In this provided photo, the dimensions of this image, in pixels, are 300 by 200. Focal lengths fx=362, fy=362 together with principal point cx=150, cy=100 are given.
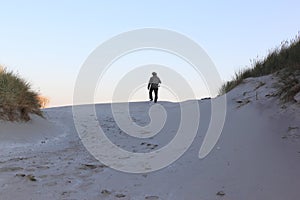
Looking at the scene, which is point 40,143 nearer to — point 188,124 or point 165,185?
point 188,124

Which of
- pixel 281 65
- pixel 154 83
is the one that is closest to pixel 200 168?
pixel 281 65

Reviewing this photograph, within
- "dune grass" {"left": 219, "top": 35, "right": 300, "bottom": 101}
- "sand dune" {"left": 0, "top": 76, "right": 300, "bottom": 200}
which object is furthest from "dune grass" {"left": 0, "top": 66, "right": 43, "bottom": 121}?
"dune grass" {"left": 219, "top": 35, "right": 300, "bottom": 101}

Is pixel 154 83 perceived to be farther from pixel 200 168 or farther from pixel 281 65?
pixel 200 168

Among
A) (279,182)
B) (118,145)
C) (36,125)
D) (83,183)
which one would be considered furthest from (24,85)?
(279,182)

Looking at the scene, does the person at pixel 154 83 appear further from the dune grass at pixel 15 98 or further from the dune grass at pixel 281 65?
the dune grass at pixel 15 98

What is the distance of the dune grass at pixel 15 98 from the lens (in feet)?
30.0

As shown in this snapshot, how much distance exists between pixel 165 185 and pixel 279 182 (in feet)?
4.37

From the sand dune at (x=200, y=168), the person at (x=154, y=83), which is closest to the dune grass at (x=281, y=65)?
the sand dune at (x=200, y=168)

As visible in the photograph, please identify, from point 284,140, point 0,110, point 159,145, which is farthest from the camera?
point 0,110

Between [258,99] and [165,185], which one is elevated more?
[258,99]

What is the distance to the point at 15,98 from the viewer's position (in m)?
9.60

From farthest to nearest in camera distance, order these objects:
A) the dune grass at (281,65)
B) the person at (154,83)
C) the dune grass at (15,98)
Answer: the person at (154,83) → the dune grass at (15,98) → the dune grass at (281,65)

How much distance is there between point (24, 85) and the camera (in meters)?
10.6

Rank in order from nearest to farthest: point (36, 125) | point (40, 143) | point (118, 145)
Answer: point (118, 145)
point (40, 143)
point (36, 125)
